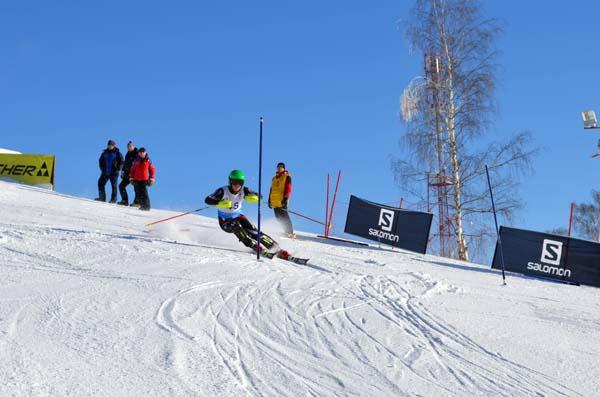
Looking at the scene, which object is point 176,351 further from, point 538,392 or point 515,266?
point 515,266

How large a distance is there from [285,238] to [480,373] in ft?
29.2

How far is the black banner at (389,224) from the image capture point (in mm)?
15961

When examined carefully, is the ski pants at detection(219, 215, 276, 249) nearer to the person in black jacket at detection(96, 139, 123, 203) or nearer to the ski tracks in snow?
the ski tracks in snow

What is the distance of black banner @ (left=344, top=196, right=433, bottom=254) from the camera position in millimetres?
15961

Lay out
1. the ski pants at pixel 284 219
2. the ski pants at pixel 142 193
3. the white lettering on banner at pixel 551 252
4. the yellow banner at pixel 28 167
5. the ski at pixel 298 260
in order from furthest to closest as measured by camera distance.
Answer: the yellow banner at pixel 28 167, the ski pants at pixel 142 193, the ski pants at pixel 284 219, the white lettering on banner at pixel 551 252, the ski at pixel 298 260

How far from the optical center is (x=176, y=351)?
5113 millimetres

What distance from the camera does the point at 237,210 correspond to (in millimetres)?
11031

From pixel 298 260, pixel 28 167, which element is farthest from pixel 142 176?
pixel 298 260

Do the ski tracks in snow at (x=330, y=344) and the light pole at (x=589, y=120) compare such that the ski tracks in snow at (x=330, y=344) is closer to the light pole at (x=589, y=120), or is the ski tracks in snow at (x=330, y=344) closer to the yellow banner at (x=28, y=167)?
the yellow banner at (x=28, y=167)

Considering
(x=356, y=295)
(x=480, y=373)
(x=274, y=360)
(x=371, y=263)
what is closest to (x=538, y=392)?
(x=480, y=373)

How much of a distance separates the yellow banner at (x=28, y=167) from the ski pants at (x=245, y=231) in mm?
12023

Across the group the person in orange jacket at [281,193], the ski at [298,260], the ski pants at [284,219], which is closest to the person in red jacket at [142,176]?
the person in orange jacket at [281,193]

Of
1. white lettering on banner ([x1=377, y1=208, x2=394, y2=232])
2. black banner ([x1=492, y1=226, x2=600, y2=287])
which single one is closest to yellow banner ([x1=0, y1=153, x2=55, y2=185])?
white lettering on banner ([x1=377, y1=208, x2=394, y2=232])

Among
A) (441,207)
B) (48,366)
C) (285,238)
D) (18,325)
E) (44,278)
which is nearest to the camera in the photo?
(48,366)
